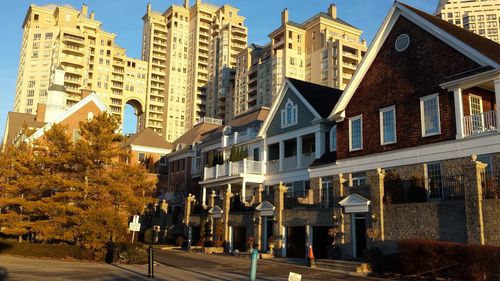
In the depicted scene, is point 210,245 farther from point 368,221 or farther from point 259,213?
A: point 368,221

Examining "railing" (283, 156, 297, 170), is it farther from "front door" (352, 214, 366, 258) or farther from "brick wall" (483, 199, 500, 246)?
"brick wall" (483, 199, 500, 246)

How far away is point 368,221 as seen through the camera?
75.2 ft

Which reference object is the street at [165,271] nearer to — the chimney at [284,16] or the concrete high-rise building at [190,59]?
the chimney at [284,16]

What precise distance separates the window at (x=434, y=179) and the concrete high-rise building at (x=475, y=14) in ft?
479

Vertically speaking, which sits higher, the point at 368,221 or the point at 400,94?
the point at 400,94

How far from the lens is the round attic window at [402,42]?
81.8 ft

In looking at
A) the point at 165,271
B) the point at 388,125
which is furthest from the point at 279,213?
the point at 165,271

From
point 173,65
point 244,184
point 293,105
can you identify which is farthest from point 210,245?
point 173,65

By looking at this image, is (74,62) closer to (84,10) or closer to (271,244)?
(84,10)

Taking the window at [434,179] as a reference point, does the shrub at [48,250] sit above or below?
below

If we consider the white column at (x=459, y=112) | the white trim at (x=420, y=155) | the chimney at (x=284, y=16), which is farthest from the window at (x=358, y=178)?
the chimney at (x=284, y=16)

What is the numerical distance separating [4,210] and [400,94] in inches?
1078

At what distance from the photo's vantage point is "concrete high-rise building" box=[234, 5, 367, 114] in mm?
110062

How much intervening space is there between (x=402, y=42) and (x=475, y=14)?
157955mm
